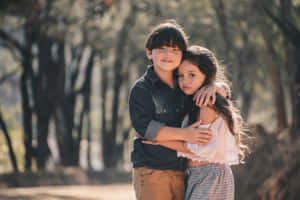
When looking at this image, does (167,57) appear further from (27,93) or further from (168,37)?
(27,93)

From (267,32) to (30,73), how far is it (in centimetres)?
837

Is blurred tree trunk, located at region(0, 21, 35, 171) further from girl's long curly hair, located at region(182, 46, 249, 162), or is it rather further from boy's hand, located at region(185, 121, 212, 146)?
boy's hand, located at region(185, 121, 212, 146)

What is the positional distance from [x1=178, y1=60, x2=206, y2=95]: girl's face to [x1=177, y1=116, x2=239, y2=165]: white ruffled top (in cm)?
29

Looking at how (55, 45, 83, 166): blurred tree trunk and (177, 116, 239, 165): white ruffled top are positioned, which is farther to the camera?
(55, 45, 83, 166): blurred tree trunk

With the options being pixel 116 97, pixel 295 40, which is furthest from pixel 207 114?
pixel 116 97

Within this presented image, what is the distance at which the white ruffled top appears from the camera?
12.0 feet

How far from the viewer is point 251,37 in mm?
22406

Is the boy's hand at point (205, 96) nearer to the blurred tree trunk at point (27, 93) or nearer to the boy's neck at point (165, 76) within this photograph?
the boy's neck at point (165, 76)

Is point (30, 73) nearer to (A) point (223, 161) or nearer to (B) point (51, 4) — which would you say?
(B) point (51, 4)

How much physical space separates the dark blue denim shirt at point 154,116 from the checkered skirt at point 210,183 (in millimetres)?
170

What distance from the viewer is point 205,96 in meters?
3.67

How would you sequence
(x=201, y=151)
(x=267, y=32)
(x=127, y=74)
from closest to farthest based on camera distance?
1. (x=201, y=151)
2. (x=267, y=32)
3. (x=127, y=74)

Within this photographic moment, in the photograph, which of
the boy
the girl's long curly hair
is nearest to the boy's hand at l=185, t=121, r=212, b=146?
the boy

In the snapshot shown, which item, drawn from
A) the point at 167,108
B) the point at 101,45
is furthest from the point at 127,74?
the point at 167,108
